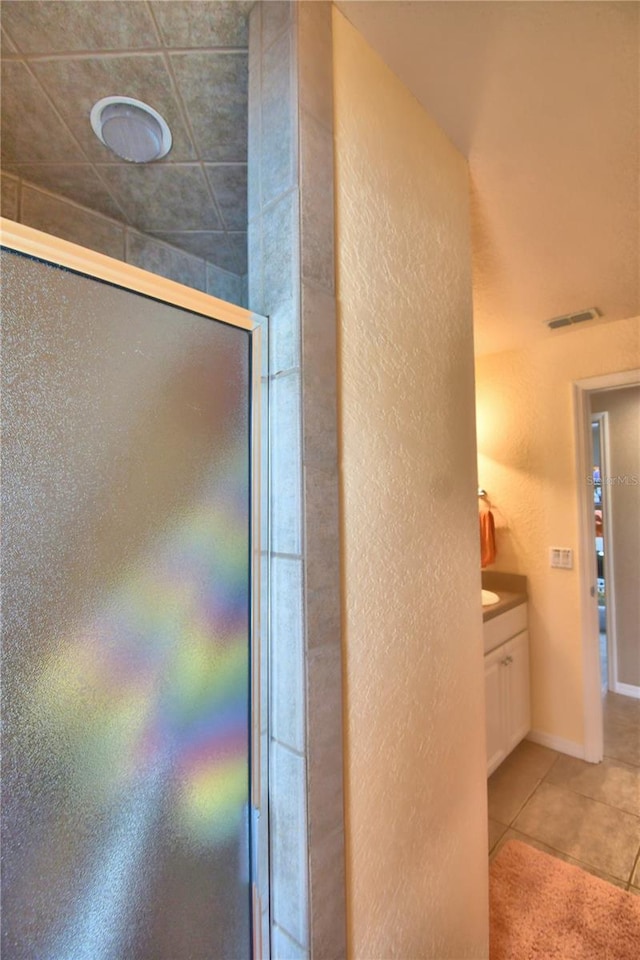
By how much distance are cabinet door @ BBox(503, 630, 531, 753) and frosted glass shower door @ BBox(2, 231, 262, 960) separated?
1996mm

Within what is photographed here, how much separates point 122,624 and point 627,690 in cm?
369

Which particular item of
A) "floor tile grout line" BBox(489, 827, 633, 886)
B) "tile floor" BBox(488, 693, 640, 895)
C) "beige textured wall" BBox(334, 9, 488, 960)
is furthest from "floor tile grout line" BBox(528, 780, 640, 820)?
"beige textured wall" BBox(334, 9, 488, 960)

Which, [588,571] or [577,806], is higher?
[588,571]

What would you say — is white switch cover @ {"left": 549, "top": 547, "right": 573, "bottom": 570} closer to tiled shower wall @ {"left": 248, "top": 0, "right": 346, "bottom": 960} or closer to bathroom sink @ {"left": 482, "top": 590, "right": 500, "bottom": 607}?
bathroom sink @ {"left": 482, "top": 590, "right": 500, "bottom": 607}

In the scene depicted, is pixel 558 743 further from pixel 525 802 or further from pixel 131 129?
pixel 131 129

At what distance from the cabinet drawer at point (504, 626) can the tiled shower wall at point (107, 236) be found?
1968 mm

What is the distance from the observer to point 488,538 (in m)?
2.57

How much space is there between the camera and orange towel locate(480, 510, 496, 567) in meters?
2.58

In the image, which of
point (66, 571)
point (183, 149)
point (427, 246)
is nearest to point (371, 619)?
point (66, 571)

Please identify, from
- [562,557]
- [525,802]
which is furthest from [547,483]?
[525,802]

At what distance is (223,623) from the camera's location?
0.66 m

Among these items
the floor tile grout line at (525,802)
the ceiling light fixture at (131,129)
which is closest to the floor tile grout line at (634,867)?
the floor tile grout line at (525,802)

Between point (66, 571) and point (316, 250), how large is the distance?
2.18 feet

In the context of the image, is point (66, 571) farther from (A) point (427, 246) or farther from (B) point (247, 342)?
(A) point (427, 246)
